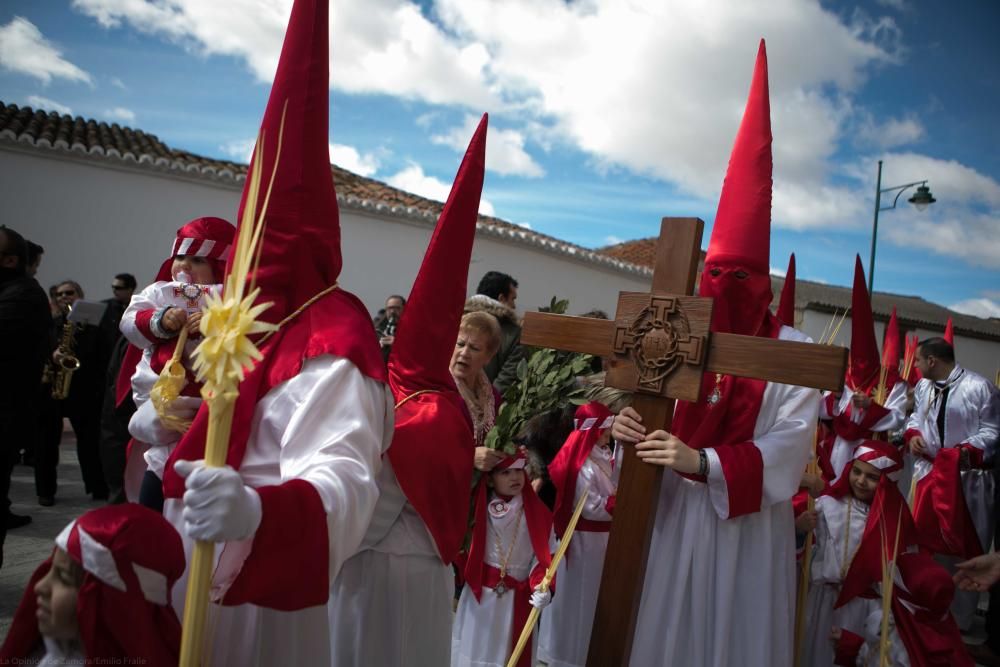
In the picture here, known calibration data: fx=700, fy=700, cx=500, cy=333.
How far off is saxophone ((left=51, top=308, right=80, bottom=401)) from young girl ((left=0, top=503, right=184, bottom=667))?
18.2 ft

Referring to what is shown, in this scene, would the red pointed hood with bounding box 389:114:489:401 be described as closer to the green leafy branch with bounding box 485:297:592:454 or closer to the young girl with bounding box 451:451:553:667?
the green leafy branch with bounding box 485:297:592:454

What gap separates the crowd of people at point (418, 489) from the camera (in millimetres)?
1446

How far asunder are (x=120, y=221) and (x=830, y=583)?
40.8 ft

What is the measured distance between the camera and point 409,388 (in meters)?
2.38

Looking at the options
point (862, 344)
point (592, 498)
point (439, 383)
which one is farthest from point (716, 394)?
point (862, 344)

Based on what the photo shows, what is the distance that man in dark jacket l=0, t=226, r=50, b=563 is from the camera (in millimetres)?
3936

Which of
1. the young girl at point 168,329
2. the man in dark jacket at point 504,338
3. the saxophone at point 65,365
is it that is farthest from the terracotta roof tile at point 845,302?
the young girl at point 168,329

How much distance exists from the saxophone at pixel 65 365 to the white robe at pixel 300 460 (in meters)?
5.44

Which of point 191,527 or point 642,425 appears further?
point 642,425

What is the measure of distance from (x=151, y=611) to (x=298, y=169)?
1.13 m

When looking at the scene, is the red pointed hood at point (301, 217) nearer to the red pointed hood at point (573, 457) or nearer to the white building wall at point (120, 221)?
the red pointed hood at point (573, 457)

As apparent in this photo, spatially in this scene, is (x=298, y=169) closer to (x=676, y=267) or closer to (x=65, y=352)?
(x=676, y=267)

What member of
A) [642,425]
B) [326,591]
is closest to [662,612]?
[642,425]

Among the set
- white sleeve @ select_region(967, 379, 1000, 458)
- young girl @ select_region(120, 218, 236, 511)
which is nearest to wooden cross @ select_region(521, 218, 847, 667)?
young girl @ select_region(120, 218, 236, 511)
